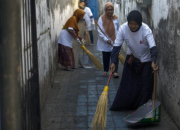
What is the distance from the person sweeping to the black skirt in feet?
9.87

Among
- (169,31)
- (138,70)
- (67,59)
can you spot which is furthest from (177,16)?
(67,59)

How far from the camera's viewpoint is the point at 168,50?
16.6 feet

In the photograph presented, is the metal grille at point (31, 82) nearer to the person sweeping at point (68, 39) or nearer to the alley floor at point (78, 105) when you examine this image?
the alley floor at point (78, 105)

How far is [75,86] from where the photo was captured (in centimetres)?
702

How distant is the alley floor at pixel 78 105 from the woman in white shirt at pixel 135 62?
25 centimetres

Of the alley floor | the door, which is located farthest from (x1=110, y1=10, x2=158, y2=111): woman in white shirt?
the door

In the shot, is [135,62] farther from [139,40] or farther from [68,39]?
[68,39]

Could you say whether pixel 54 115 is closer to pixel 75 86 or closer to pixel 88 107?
pixel 88 107

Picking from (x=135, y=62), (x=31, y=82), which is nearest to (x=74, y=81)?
(x=135, y=62)

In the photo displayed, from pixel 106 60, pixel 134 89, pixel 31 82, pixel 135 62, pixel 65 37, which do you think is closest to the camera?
pixel 31 82

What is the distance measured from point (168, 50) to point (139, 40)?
Answer: 0.48 metres

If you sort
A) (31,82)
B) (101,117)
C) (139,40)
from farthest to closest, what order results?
1. (139,40)
2. (101,117)
3. (31,82)

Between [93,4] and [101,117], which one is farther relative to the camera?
[93,4]

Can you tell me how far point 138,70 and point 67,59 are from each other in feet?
11.3
